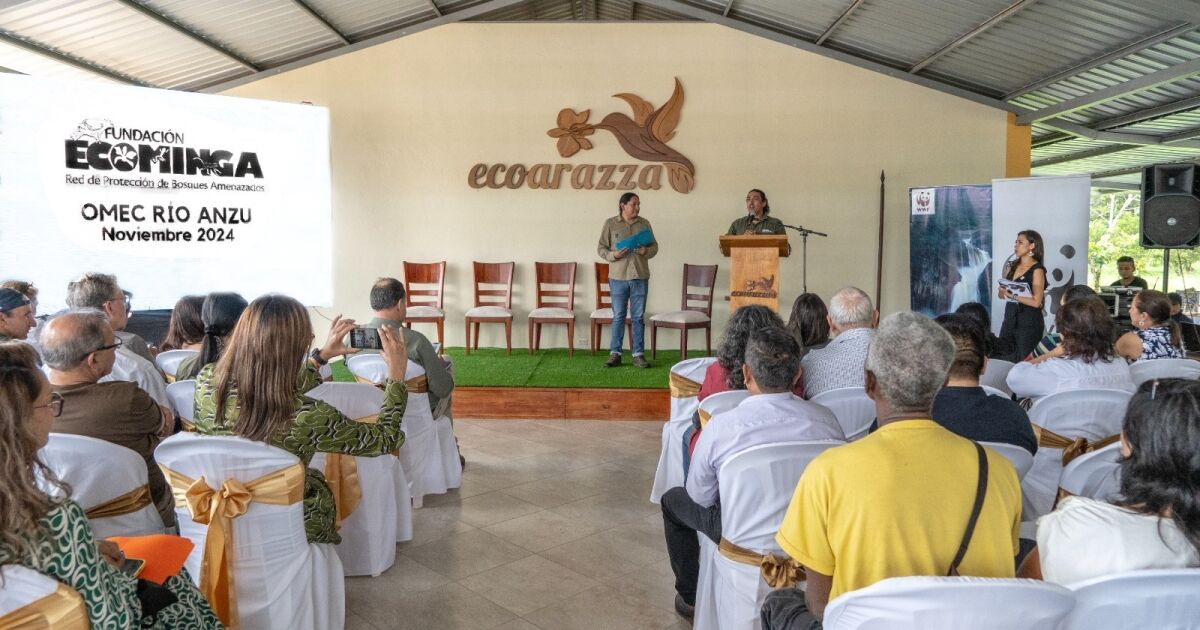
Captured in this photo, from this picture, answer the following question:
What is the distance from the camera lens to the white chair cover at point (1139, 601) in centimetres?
Result: 132

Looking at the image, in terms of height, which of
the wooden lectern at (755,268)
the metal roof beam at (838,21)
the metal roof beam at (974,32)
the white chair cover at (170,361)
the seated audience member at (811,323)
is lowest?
the white chair cover at (170,361)

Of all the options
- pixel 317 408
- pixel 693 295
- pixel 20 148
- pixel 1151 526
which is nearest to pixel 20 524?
pixel 317 408

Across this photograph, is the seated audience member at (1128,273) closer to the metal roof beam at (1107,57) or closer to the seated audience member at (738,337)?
the metal roof beam at (1107,57)

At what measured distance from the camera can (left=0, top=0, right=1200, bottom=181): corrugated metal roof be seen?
625cm

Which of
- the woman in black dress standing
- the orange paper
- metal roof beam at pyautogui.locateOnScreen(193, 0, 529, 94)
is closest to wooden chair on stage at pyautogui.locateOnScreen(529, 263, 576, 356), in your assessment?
metal roof beam at pyautogui.locateOnScreen(193, 0, 529, 94)

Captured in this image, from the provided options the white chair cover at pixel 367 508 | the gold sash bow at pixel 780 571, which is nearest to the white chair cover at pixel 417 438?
the white chair cover at pixel 367 508

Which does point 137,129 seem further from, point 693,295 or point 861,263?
point 861,263

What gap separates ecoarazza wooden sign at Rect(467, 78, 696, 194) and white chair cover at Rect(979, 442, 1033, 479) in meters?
6.36

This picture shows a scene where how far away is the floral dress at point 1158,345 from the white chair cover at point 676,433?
2.04 m

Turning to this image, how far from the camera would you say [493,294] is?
8.39 meters

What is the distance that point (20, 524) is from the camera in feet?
4.58

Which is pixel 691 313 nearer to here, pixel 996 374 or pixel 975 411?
pixel 996 374

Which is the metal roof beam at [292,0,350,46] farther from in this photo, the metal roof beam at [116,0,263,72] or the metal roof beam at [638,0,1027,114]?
the metal roof beam at [638,0,1027,114]

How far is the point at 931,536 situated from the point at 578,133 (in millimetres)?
7321
